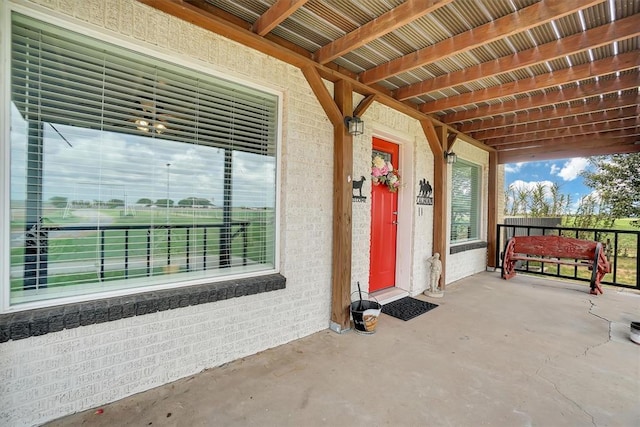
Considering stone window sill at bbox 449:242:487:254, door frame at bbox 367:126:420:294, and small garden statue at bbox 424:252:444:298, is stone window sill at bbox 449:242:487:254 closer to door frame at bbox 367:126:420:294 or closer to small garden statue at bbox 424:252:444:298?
small garden statue at bbox 424:252:444:298

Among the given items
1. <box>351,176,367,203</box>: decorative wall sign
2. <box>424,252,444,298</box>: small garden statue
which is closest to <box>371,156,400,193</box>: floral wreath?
<box>351,176,367,203</box>: decorative wall sign

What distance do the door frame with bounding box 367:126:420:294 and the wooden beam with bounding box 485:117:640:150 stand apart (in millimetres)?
2644

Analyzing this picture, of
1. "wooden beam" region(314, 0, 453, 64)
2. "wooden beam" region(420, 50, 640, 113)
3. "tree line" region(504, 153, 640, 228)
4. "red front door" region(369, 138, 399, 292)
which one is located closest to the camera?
"wooden beam" region(314, 0, 453, 64)

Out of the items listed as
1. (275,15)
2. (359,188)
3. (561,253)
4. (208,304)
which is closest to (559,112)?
(561,253)

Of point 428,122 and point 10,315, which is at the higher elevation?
point 428,122

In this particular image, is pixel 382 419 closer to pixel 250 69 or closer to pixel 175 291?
pixel 175 291

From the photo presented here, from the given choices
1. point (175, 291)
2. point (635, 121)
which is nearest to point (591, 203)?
point (635, 121)

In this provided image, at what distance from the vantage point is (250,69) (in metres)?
2.49

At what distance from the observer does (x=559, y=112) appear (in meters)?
4.05

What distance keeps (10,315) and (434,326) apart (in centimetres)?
349

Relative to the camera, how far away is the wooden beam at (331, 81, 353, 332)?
9.81 ft

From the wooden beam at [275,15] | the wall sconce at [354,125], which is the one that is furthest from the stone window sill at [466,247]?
the wooden beam at [275,15]

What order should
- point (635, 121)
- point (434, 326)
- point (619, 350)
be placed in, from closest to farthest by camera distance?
point (619, 350) < point (434, 326) < point (635, 121)

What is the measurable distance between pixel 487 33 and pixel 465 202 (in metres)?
4.12
